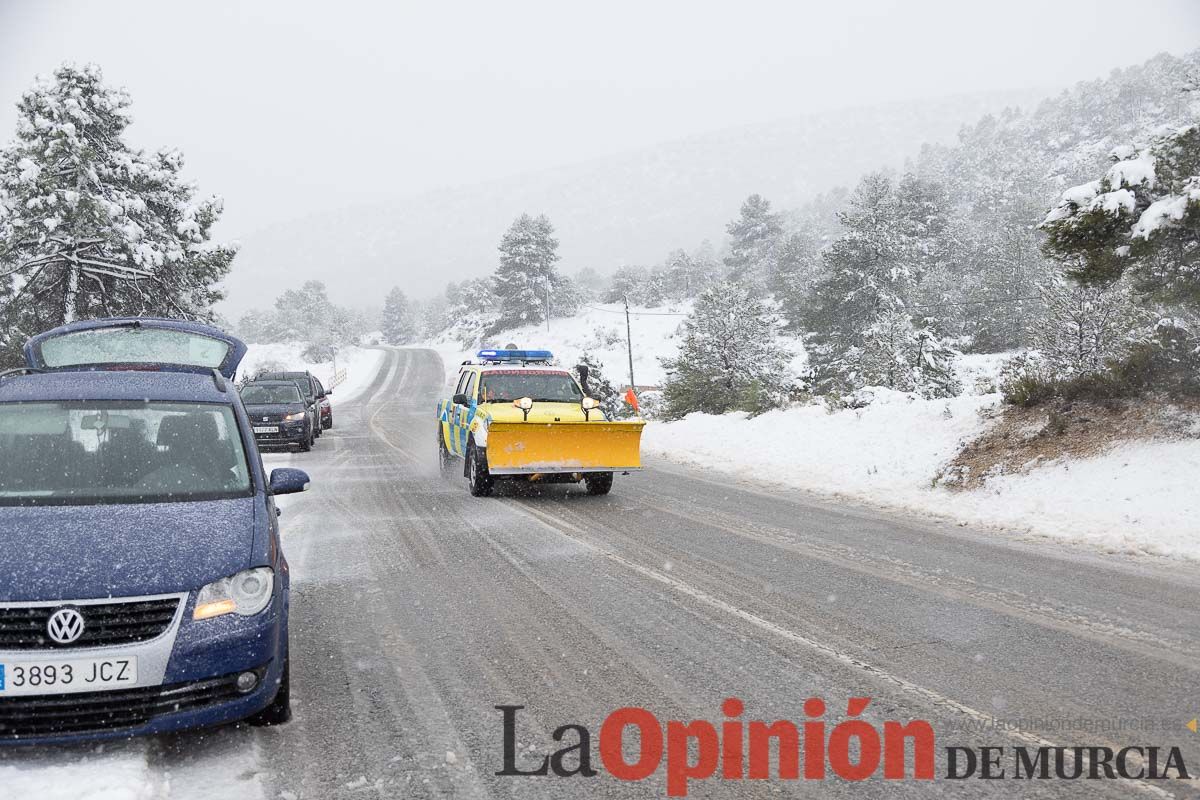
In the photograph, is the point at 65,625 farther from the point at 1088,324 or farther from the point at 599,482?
the point at 1088,324

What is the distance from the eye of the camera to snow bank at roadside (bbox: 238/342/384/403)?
201 ft

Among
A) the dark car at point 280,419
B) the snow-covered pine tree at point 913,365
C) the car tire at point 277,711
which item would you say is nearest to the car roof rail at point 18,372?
the car tire at point 277,711

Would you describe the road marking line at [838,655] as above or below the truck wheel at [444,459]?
below

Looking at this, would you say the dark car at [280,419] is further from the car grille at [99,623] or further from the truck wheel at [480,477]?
the car grille at [99,623]

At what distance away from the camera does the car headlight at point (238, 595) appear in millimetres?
3266

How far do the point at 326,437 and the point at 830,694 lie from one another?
71.5 ft

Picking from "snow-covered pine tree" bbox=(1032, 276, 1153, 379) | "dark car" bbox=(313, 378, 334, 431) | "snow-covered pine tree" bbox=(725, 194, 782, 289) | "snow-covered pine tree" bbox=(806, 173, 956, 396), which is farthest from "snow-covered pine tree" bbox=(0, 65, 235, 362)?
"snow-covered pine tree" bbox=(725, 194, 782, 289)

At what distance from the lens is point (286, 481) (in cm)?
459

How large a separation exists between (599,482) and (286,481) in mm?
6616

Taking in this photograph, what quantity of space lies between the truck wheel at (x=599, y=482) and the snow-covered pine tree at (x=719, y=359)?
37.6 feet

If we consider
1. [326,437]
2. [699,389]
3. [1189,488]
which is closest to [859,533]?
[1189,488]

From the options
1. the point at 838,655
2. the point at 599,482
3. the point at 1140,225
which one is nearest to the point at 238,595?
the point at 838,655

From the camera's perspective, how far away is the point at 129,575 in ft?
10.4

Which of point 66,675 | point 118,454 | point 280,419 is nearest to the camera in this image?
point 66,675
